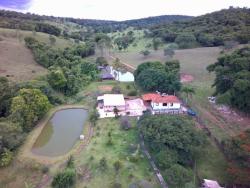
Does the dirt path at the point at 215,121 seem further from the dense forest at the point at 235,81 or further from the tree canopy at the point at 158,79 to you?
the tree canopy at the point at 158,79

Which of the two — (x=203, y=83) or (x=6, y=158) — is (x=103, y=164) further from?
(x=203, y=83)

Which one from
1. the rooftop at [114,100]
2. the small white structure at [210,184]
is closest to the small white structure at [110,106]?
the rooftop at [114,100]

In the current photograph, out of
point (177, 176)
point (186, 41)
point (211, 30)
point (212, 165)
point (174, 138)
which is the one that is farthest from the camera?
point (211, 30)

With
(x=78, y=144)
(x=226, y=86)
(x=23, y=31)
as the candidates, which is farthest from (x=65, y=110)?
(x=23, y=31)

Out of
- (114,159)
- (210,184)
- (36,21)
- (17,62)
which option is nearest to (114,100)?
(114,159)

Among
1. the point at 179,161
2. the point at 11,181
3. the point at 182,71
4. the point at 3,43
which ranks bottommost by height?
the point at 11,181

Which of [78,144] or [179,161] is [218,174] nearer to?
[179,161]

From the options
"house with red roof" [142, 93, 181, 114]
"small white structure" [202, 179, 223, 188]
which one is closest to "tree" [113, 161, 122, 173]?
"small white structure" [202, 179, 223, 188]
